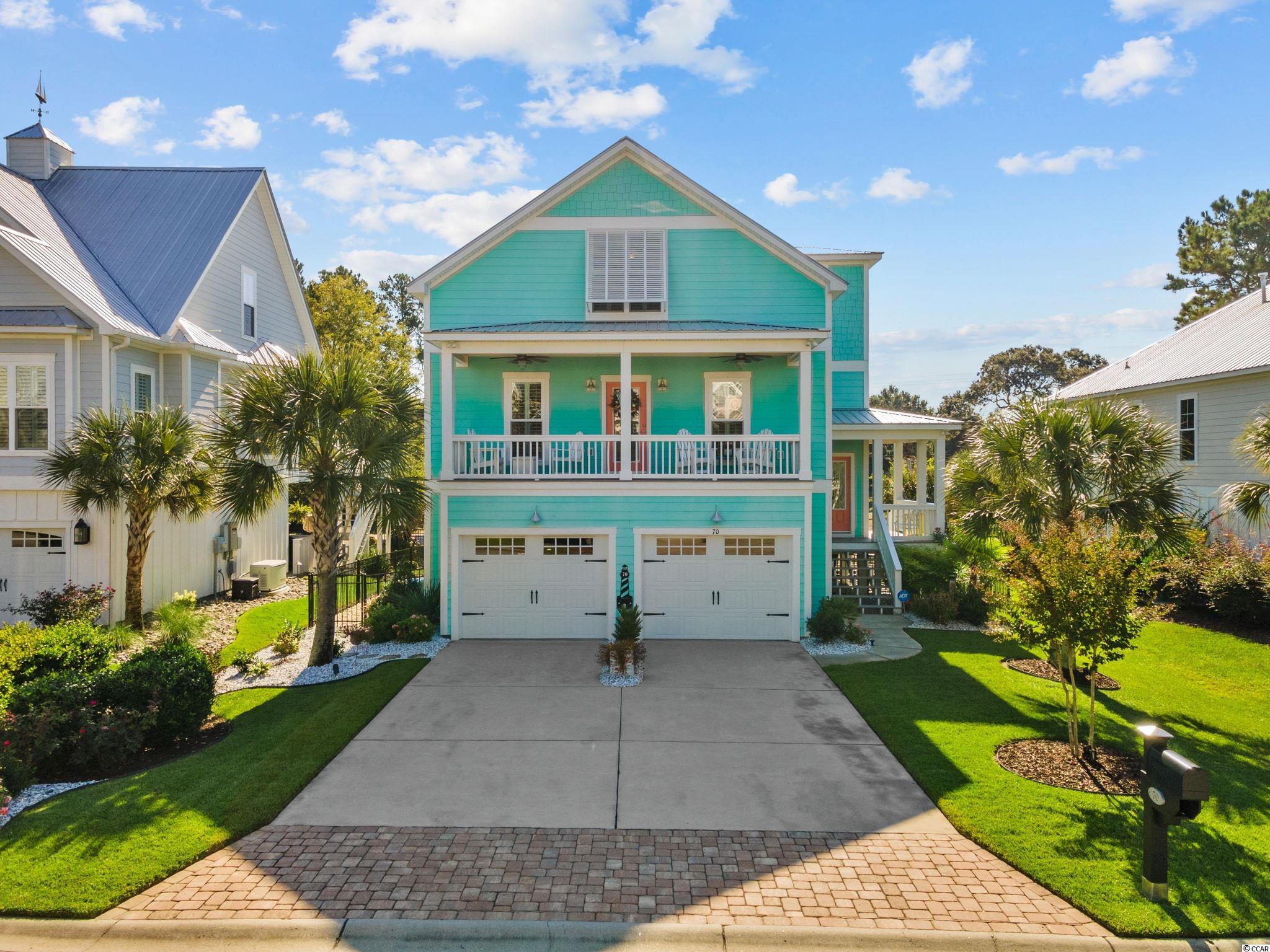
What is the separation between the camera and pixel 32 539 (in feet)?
51.2

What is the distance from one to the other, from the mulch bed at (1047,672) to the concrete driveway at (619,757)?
2576 mm

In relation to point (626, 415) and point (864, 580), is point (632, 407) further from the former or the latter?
point (864, 580)

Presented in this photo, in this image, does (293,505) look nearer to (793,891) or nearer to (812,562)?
(812,562)

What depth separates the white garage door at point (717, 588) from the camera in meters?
15.0

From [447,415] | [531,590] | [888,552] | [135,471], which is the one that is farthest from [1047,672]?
[135,471]

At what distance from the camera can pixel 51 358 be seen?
15.2 meters

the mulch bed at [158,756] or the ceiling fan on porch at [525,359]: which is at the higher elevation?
the ceiling fan on porch at [525,359]

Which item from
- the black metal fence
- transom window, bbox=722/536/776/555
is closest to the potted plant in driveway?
transom window, bbox=722/536/776/555

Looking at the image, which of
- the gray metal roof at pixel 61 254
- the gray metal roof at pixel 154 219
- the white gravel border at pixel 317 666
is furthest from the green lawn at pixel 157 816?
the gray metal roof at pixel 154 219

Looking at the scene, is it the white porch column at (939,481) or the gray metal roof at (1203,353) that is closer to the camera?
the white porch column at (939,481)

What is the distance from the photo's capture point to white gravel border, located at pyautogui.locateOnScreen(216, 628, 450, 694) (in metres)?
12.2

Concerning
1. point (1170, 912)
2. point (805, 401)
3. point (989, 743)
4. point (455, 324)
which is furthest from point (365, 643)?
point (1170, 912)

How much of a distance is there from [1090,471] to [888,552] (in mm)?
5378

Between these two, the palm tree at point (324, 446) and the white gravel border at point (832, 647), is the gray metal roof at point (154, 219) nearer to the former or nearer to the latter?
the palm tree at point (324, 446)
